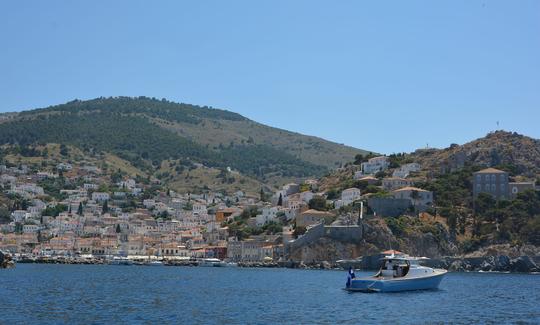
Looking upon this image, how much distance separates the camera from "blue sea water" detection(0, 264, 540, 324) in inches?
1232

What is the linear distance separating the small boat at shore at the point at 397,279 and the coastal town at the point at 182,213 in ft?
114

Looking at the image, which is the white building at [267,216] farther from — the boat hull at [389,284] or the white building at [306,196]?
the boat hull at [389,284]

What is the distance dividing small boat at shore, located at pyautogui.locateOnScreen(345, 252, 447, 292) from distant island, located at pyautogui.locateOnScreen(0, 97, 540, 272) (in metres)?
30.7

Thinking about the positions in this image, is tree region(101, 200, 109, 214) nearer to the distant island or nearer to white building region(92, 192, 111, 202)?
the distant island

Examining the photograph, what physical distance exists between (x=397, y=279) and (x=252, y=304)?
A: 10.3m

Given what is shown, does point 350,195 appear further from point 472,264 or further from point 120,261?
point 120,261

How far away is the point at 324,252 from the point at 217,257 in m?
22.8

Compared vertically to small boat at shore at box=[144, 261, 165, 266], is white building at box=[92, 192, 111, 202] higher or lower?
higher

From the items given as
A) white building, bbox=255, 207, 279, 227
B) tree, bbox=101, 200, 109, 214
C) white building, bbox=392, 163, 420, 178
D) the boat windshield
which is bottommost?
the boat windshield

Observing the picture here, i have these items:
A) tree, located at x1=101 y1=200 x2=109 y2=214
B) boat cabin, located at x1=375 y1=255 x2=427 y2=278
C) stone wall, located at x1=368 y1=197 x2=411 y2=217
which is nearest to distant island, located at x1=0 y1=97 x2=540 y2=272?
stone wall, located at x1=368 y1=197 x2=411 y2=217

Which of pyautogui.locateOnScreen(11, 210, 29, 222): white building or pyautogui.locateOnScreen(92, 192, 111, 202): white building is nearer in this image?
pyautogui.locateOnScreen(11, 210, 29, 222): white building

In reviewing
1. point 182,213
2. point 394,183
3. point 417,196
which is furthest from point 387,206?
point 182,213

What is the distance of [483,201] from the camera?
88875 mm

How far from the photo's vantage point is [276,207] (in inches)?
4215
